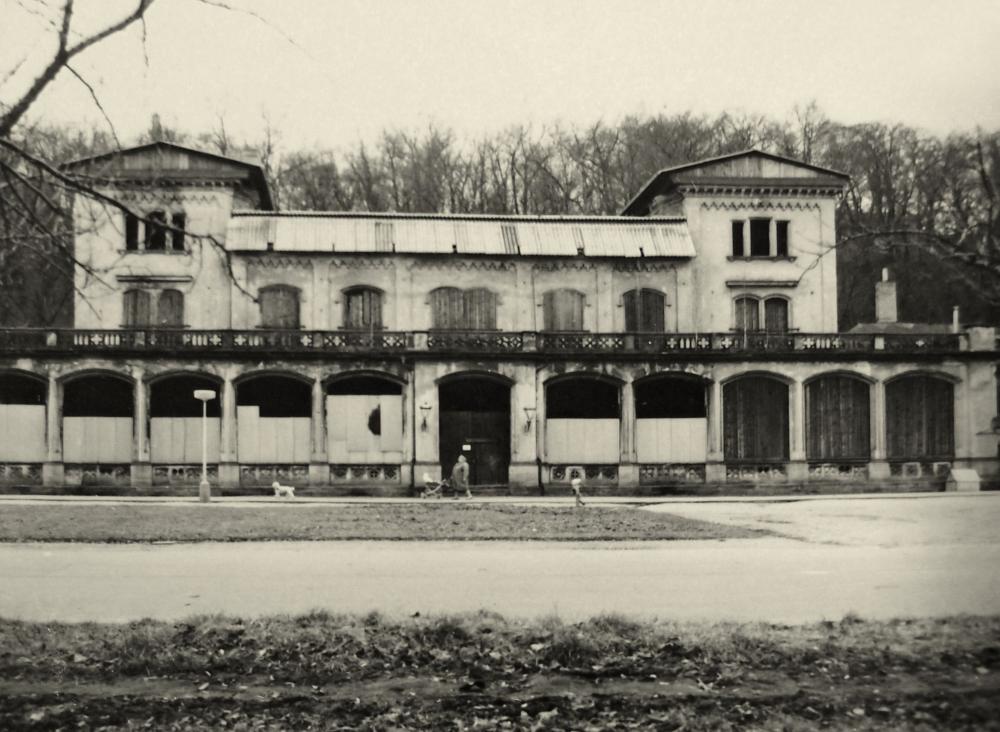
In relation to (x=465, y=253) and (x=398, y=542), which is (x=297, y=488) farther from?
(x=398, y=542)

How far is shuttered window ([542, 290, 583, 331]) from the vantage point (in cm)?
3978

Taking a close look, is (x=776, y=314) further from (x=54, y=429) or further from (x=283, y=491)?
(x=54, y=429)

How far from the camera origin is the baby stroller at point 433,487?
3303cm

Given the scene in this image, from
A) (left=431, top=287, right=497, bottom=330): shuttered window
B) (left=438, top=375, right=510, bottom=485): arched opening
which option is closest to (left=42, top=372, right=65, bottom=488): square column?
(left=438, top=375, right=510, bottom=485): arched opening

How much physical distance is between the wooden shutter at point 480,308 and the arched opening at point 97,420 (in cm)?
1256

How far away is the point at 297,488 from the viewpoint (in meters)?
34.4

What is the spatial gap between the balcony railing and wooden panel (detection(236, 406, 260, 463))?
212 centimetres

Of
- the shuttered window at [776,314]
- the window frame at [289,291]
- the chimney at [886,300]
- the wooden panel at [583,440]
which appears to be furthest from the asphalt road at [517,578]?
the chimney at [886,300]

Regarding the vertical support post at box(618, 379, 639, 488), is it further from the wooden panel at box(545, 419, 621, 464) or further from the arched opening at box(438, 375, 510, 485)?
the arched opening at box(438, 375, 510, 485)

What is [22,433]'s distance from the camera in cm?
3394

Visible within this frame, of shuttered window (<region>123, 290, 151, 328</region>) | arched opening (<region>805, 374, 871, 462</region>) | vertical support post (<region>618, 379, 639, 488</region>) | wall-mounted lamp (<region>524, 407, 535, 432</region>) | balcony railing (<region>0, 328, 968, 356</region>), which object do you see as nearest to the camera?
balcony railing (<region>0, 328, 968, 356</region>)

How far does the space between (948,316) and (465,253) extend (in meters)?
17.7

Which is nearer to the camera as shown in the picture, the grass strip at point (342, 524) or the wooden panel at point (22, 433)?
the grass strip at point (342, 524)

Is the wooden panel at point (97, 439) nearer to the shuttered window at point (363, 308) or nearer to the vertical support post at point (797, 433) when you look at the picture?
the shuttered window at point (363, 308)
